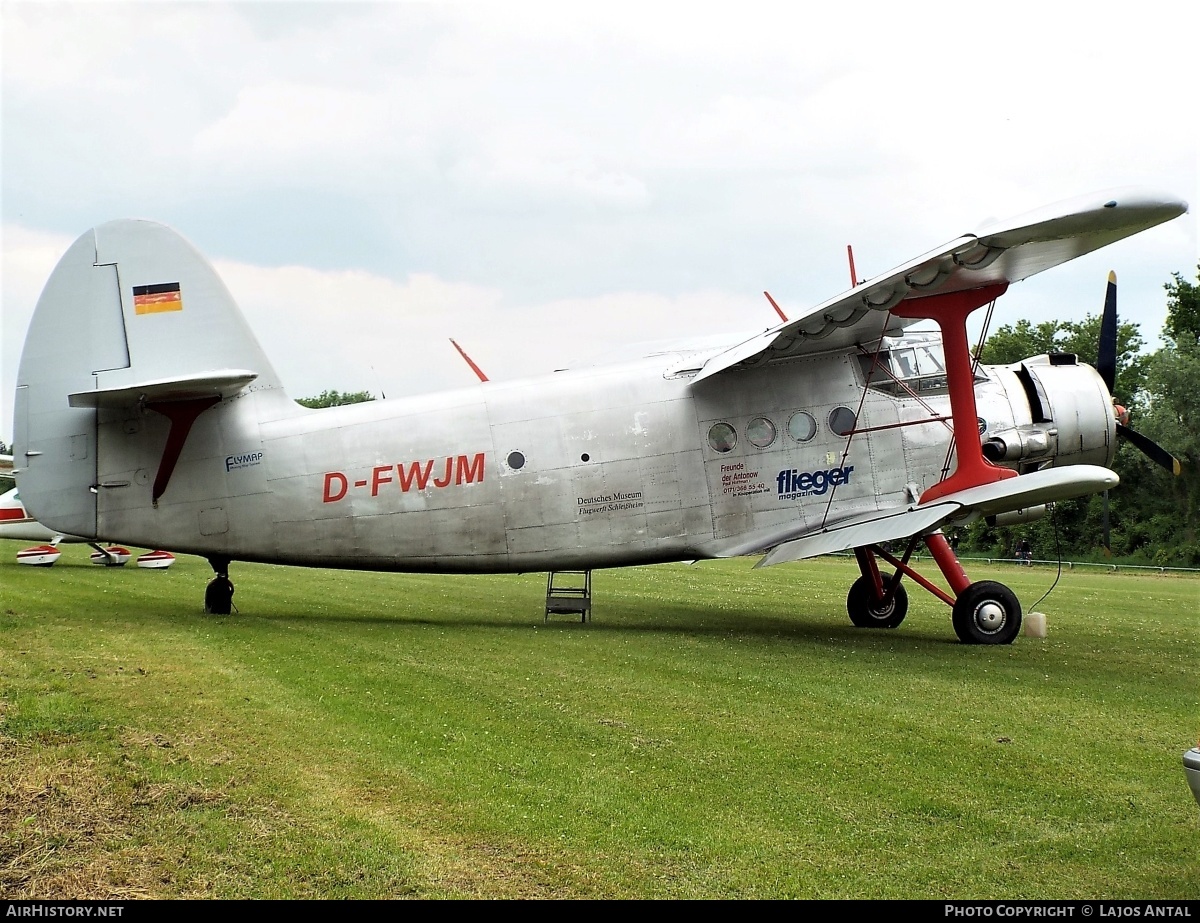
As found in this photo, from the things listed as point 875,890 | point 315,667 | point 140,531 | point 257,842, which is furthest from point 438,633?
point 875,890

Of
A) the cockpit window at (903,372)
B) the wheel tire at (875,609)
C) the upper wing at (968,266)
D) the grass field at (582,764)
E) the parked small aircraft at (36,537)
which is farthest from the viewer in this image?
the parked small aircraft at (36,537)

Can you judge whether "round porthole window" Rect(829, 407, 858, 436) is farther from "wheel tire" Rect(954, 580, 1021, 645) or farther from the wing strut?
"wheel tire" Rect(954, 580, 1021, 645)

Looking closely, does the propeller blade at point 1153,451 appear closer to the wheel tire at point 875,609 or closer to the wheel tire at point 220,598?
the wheel tire at point 875,609

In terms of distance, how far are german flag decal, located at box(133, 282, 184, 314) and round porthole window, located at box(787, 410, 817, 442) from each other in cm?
798

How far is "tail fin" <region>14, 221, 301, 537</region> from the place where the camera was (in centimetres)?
1253

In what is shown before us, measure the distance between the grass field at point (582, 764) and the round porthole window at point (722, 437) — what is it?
2.44 metres

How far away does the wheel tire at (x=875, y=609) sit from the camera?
14.5 m

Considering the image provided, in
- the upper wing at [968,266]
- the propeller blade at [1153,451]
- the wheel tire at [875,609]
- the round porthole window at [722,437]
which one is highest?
the upper wing at [968,266]

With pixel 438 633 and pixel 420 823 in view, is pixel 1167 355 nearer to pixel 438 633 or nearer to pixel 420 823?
pixel 438 633

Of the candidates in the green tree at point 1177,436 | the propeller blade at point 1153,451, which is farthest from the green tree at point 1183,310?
the propeller blade at point 1153,451

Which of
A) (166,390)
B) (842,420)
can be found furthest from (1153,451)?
(166,390)

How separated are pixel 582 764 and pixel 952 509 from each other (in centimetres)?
650

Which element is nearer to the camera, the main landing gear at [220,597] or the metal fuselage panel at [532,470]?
the metal fuselage panel at [532,470]

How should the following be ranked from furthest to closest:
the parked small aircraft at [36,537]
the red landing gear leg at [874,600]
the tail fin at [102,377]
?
the parked small aircraft at [36,537] < the red landing gear leg at [874,600] < the tail fin at [102,377]
